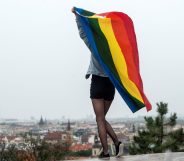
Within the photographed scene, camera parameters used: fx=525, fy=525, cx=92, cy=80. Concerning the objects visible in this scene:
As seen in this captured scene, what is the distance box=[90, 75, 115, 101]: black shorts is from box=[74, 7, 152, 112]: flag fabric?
0.10 metres

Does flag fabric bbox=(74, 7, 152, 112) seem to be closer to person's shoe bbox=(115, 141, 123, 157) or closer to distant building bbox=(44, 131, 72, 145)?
person's shoe bbox=(115, 141, 123, 157)

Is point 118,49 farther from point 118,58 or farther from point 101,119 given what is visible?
point 101,119

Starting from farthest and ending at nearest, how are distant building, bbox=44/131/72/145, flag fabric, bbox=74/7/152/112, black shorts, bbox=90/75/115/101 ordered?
distant building, bbox=44/131/72/145
flag fabric, bbox=74/7/152/112
black shorts, bbox=90/75/115/101

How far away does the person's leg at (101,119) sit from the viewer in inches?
256

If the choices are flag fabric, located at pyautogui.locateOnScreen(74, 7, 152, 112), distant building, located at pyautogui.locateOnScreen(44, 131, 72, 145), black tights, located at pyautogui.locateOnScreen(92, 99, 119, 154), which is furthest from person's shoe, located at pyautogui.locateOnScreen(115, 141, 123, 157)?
distant building, located at pyautogui.locateOnScreen(44, 131, 72, 145)

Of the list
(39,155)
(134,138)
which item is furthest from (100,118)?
→ (134,138)

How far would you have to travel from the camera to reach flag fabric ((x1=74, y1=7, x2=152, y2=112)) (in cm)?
668

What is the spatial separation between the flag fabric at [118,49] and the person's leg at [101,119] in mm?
333

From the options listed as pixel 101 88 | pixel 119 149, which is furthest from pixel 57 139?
pixel 101 88

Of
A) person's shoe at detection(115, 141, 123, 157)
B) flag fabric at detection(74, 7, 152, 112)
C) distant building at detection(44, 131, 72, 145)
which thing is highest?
flag fabric at detection(74, 7, 152, 112)

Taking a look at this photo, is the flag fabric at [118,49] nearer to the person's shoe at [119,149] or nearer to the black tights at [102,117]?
the black tights at [102,117]

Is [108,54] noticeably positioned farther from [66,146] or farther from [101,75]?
[66,146]

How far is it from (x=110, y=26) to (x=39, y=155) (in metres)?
20.2

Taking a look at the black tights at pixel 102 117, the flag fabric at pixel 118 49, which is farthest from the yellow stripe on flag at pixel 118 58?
the black tights at pixel 102 117
